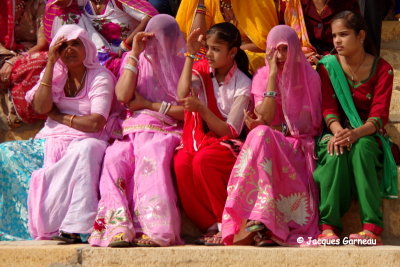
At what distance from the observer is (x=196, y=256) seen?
455 cm

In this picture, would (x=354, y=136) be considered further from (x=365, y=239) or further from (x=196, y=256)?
(x=196, y=256)

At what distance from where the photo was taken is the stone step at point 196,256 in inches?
174

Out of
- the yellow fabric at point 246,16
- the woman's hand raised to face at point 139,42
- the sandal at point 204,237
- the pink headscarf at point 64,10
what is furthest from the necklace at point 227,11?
the sandal at point 204,237

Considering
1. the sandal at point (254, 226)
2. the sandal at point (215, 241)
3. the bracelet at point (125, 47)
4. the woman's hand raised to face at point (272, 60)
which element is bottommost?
the sandal at point (215, 241)

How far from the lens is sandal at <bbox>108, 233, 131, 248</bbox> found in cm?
470

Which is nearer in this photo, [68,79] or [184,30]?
[68,79]

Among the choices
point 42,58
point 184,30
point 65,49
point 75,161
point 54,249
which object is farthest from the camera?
point 184,30

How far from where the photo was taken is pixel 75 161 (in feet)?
16.6

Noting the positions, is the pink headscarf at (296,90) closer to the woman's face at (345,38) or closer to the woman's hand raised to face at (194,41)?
the woman's face at (345,38)

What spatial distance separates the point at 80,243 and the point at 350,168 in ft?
5.38

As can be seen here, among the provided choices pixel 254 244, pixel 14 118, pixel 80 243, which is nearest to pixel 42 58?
pixel 14 118

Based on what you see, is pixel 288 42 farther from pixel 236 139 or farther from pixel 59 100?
pixel 59 100

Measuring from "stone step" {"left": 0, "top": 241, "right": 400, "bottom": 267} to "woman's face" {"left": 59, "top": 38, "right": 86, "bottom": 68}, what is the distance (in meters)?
1.28

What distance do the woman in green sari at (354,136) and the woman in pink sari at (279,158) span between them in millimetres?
100
